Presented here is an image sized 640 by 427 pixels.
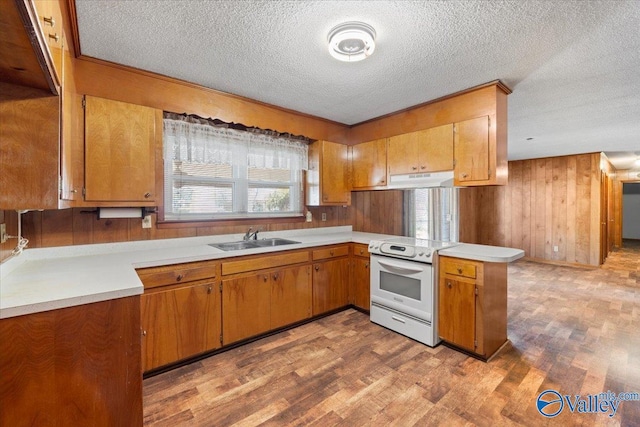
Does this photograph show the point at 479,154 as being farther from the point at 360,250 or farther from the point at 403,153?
the point at 360,250

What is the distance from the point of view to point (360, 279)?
3.30m

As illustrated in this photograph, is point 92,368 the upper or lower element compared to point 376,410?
upper

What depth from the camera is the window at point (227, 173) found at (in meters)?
2.63

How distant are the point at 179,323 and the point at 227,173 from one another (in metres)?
1.55

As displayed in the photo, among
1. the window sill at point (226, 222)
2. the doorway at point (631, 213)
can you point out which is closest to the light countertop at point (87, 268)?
the window sill at point (226, 222)

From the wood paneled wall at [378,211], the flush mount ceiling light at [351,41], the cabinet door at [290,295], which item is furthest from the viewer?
the wood paneled wall at [378,211]

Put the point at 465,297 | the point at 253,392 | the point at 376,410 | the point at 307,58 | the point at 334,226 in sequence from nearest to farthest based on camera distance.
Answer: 1. the point at 376,410
2. the point at 253,392
3. the point at 307,58
4. the point at 465,297
5. the point at 334,226

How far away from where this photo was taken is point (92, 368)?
4.22 ft

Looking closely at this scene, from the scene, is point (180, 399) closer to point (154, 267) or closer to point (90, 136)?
point (154, 267)

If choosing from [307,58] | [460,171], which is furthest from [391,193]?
[307,58]

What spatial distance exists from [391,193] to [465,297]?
6.60 ft

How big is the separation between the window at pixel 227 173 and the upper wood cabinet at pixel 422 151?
3.64 feet

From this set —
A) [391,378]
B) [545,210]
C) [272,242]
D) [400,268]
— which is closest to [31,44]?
[272,242]

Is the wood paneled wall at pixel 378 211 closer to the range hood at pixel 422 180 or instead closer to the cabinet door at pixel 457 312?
the range hood at pixel 422 180
